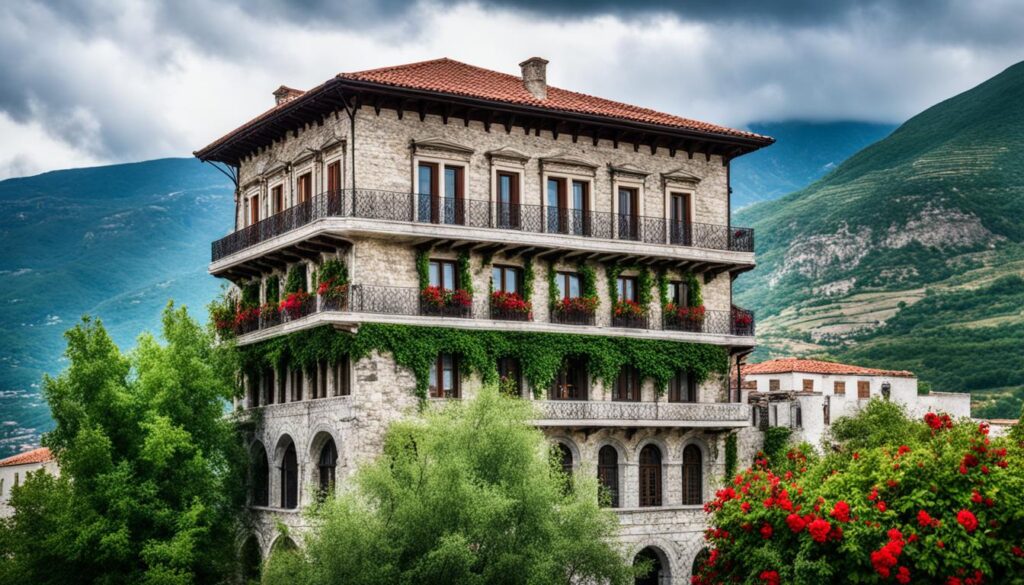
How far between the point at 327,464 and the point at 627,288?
12250 millimetres

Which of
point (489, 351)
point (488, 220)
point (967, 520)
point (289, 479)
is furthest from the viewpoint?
point (289, 479)

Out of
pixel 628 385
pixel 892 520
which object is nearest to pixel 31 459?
pixel 628 385

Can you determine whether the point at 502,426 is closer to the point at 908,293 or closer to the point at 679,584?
the point at 679,584

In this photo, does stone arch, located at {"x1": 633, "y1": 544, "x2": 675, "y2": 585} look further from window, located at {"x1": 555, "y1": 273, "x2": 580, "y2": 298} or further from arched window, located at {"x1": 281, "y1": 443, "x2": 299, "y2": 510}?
arched window, located at {"x1": 281, "y1": 443, "x2": 299, "y2": 510}

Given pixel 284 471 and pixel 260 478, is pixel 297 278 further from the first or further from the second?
pixel 260 478

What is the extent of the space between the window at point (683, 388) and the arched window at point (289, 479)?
44.3ft

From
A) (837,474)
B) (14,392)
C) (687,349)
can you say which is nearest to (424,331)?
(687,349)

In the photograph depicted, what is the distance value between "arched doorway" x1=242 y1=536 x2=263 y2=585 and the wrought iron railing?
1190cm

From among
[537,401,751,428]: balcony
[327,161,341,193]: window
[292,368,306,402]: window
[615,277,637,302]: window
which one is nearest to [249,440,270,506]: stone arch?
[292,368,306,402]: window

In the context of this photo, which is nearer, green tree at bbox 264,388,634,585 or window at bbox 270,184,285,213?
green tree at bbox 264,388,634,585

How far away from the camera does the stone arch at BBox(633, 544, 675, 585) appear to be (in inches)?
1997

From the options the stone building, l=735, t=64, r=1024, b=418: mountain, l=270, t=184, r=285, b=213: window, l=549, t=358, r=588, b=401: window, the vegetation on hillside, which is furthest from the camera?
l=735, t=64, r=1024, b=418: mountain

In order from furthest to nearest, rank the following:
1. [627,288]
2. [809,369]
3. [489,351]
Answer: [809,369]
[627,288]
[489,351]

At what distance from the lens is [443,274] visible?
47.8m
